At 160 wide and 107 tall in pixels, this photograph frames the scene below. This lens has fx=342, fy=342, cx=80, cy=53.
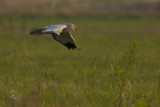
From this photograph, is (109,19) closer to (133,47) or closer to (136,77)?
(136,77)

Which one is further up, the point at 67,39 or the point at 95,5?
the point at 95,5

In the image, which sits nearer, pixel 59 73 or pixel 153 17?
pixel 59 73

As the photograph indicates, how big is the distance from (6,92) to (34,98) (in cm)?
113

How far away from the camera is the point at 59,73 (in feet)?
21.7

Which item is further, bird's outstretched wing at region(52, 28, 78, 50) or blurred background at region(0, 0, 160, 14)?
blurred background at region(0, 0, 160, 14)

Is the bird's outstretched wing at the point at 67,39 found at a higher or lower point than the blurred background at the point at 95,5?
lower

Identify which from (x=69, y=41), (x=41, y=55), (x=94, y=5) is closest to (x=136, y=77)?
(x=69, y=41)

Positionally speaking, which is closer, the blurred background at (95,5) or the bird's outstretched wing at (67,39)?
the bird's outstretched wing at (67,39)

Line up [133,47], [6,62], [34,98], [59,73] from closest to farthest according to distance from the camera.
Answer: [133,47] → [34,98] → [59,73] → [6,62]

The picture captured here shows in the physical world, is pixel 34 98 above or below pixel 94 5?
below

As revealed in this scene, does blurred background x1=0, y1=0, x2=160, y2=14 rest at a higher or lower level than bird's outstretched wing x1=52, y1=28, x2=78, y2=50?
higher

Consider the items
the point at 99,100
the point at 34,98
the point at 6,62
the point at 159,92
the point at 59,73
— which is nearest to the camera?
the point at 34,98

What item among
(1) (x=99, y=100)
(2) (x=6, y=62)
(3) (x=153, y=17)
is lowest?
(1) (x=99, y=100)

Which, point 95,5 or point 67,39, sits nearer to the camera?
point 67,39
